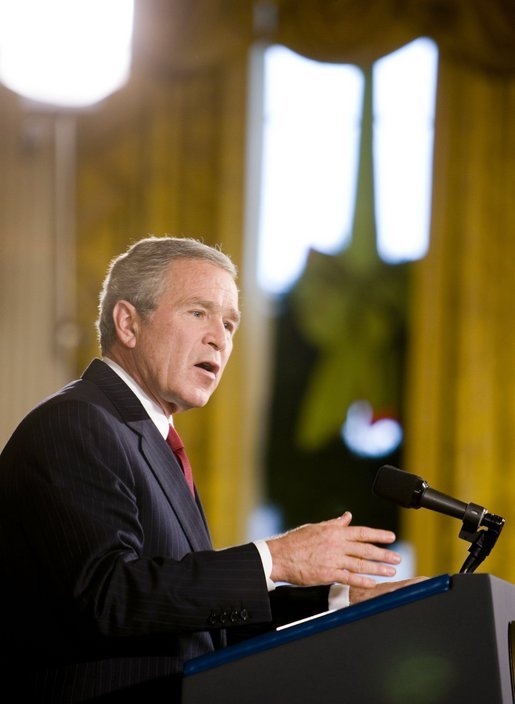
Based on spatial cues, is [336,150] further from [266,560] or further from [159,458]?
[266,560]

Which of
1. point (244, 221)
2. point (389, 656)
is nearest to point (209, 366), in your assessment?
point (389, 656)

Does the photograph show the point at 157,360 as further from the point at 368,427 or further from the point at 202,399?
the point at 368,427

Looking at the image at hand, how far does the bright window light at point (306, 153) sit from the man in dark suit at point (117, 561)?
3006mm

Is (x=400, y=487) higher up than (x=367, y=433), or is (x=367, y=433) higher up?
(x=400, y=487)

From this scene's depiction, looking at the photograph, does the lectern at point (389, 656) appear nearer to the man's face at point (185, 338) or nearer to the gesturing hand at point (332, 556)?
the gesturing hand at point (332, 556)

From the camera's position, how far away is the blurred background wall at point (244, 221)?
15.1 feet

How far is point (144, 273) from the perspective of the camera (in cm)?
225

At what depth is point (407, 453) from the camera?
15.5ft

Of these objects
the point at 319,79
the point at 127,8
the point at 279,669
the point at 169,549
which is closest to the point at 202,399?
the point at 169,549

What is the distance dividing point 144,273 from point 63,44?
6.74 feet

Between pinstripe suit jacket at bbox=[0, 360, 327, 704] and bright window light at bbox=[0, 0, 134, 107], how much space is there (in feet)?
8.00

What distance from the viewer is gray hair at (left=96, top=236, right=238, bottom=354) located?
2236 millimetres

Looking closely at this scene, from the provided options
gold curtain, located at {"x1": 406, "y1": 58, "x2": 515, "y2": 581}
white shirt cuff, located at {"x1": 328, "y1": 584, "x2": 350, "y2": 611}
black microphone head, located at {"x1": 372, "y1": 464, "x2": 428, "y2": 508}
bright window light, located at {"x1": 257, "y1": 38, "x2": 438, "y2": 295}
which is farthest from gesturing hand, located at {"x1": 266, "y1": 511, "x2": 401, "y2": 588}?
bright window light, located at {"x1": 257, "y1": 38, "x2": 438, "y2": 295}

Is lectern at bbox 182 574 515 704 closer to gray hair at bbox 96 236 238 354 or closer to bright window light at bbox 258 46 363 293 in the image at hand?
gray hair at bbox 96 236 238 354
